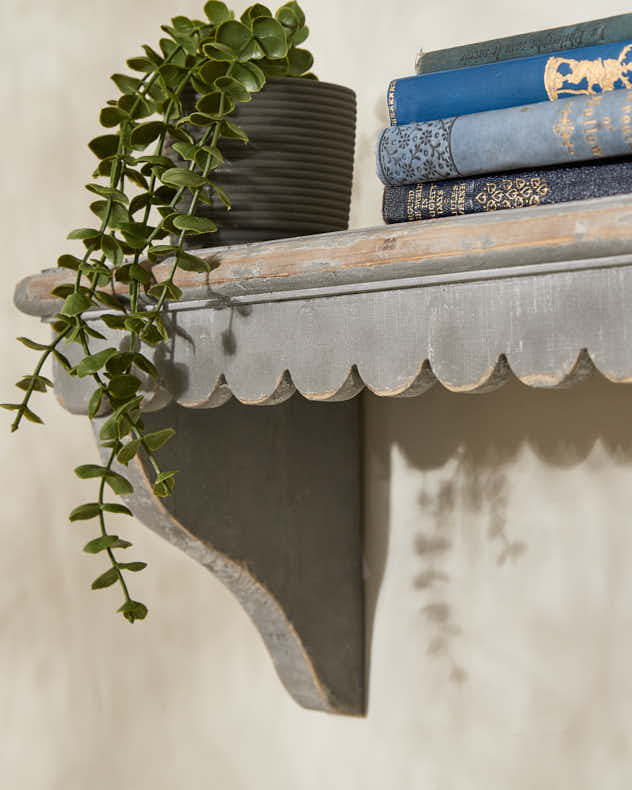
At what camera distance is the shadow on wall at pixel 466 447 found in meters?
0.72

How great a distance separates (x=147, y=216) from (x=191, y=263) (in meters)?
0.07

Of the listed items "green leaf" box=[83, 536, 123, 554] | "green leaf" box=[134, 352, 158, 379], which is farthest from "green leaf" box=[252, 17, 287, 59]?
"green leaf" box=[83, 536, 123, 554]

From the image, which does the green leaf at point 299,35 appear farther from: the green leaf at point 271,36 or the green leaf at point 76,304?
the green leaf at point 76,304

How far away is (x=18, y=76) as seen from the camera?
1.13 meters

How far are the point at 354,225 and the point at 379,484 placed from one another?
23 centimetres

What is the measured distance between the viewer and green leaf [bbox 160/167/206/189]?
0.60m

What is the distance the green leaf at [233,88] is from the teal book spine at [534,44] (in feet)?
0.38

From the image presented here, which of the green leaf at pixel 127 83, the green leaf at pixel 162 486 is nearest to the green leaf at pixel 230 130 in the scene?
the green leaf at pixel 127 83

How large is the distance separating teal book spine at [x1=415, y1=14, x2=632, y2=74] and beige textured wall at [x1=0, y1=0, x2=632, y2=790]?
18 cm

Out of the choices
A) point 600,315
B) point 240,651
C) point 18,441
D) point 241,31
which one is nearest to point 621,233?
point 600,315

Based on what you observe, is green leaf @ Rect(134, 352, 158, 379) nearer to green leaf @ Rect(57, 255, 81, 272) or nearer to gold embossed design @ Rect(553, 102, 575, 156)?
green leaf @ Rect(57, 255, 81, 272)

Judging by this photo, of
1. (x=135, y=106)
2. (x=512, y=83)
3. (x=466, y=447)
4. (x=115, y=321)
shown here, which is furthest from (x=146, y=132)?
(x=466, y=447)

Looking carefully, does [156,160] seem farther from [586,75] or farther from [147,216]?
[586,75]

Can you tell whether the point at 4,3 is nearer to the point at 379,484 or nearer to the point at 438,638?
the point at 379,484
